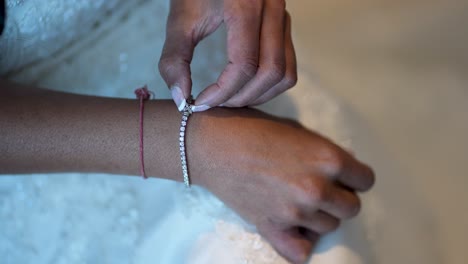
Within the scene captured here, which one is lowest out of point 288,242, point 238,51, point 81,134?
point 288,242

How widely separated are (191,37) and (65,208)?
0.29 m

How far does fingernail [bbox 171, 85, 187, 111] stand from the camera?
0.55 m

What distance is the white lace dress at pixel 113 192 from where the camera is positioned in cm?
62

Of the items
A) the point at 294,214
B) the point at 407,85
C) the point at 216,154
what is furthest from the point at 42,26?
the point at 407,85

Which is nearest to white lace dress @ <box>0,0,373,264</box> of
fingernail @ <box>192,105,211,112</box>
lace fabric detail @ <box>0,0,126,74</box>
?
lace fabric detail @ <box>0,0,126,74</box>

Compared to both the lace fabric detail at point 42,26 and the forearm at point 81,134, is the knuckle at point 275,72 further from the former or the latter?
the lace fabric detail at point 42,26

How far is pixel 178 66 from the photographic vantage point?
0.54 m

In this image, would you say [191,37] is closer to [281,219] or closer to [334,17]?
[281,219]

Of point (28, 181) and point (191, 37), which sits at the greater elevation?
point (191, 37)

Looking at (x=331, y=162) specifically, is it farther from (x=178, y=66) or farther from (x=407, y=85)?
(x=407, y=85)

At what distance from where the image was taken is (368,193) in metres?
0.71

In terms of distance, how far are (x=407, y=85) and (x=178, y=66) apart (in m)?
0.50

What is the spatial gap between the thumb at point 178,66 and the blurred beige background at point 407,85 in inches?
10.6

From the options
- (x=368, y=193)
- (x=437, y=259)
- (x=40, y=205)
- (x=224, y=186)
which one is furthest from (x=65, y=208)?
(x=437, y=259)
